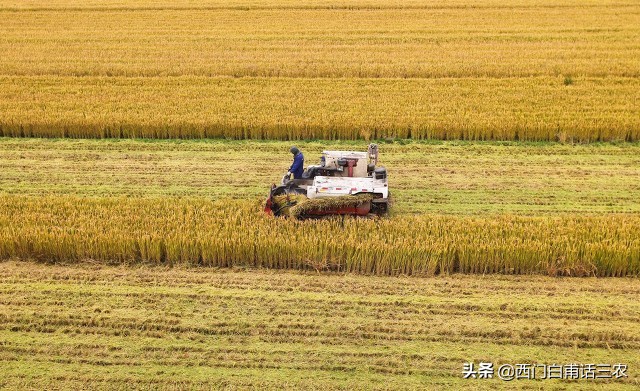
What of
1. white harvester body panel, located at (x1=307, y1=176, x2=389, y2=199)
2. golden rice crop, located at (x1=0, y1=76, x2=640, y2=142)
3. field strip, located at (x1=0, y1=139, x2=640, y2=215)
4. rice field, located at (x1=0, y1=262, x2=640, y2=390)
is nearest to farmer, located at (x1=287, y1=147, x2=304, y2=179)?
white harvester body panel, located at (x1=307, y1=176, x2=389, y2=199)

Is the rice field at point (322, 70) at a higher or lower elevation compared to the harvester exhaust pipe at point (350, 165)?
higher

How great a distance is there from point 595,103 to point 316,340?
13.3m

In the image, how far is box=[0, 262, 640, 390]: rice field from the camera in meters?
10.1

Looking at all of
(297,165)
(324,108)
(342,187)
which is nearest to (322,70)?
(324,108)

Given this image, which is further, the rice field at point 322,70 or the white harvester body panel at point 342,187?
the rice field at point 322,70

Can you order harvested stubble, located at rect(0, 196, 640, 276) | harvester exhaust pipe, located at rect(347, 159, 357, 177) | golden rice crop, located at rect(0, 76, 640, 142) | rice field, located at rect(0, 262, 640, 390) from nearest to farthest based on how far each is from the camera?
rice field, located at rect(0, 262, 640, 390)
harvested stubble, located at rect(0, 196, 640, 276)
harvester exhaust pipe, located at rect(347, 159, 357, 177)
golden rice crop, located at rect(0, 76, 640, 142)

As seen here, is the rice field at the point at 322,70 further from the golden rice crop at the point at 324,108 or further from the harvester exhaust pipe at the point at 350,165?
the harvester exhaust pipe at the point at 350,165

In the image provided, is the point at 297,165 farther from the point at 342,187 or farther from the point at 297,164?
the point at 342,187

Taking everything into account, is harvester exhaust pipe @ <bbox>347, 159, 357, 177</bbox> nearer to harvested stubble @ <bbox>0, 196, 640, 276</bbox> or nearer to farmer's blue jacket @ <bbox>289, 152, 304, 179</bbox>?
farmer's blue jacket @ <bbox>289, 152, 304, 179</bbox>

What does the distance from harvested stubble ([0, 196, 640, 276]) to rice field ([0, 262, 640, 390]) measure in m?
0.30

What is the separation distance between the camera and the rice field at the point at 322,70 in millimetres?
19188

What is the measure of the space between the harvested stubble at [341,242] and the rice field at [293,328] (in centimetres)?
30

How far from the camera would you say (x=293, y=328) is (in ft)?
36.4

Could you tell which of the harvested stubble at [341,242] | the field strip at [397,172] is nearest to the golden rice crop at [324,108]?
the field strip at [397,172]
